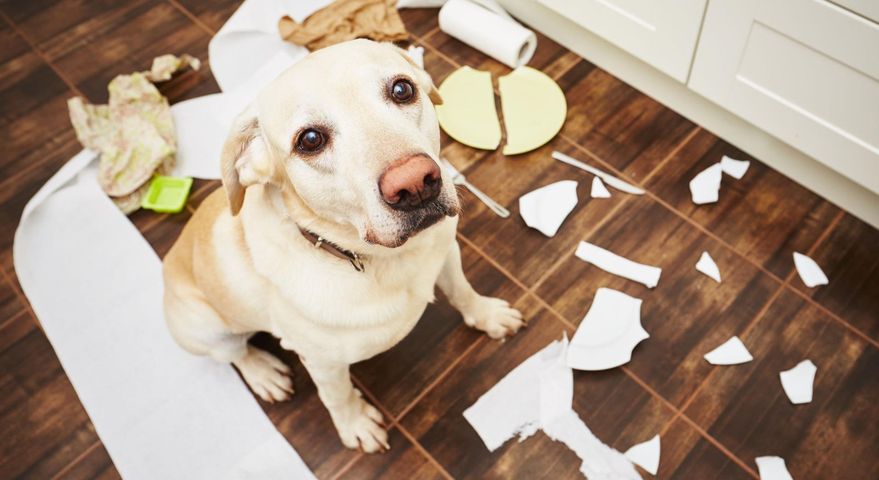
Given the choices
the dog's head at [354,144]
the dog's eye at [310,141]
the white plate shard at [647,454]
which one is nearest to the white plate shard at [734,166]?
the white plate shard at [647,454]

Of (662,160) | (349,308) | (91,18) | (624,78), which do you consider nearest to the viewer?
(349,308)

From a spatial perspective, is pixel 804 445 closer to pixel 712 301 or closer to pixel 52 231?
pixel 712 301

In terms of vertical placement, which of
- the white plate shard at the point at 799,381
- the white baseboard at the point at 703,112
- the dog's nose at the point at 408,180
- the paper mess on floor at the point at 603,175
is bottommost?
the white plate shard at the point at 799,381

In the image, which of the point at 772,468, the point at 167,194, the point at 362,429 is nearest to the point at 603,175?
the point at 772,468

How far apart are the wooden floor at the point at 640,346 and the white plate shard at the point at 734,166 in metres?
0.04

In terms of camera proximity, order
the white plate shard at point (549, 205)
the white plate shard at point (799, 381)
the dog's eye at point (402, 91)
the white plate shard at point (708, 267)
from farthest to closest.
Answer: the white plate shard at point (549, 205) < the white plate shard at point (708, 267) < the white plate shard at point (799, 381) < the dog's eye at point (402, 91)

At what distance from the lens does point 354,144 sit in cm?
124

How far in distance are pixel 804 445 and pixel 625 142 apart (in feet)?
3.77

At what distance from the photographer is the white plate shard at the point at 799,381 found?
192 cm

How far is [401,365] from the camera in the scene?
2.10 meters

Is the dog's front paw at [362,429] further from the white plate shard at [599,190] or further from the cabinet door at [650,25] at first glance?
the cabinet door at [650,25]

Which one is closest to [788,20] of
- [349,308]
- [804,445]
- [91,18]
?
[804,445]

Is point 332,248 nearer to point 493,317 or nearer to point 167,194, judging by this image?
point 493,317

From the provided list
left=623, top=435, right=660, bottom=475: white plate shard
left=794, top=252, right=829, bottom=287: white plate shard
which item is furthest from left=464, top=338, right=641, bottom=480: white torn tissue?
left=794, top=252, right=829, bottom=287: white plate shard
